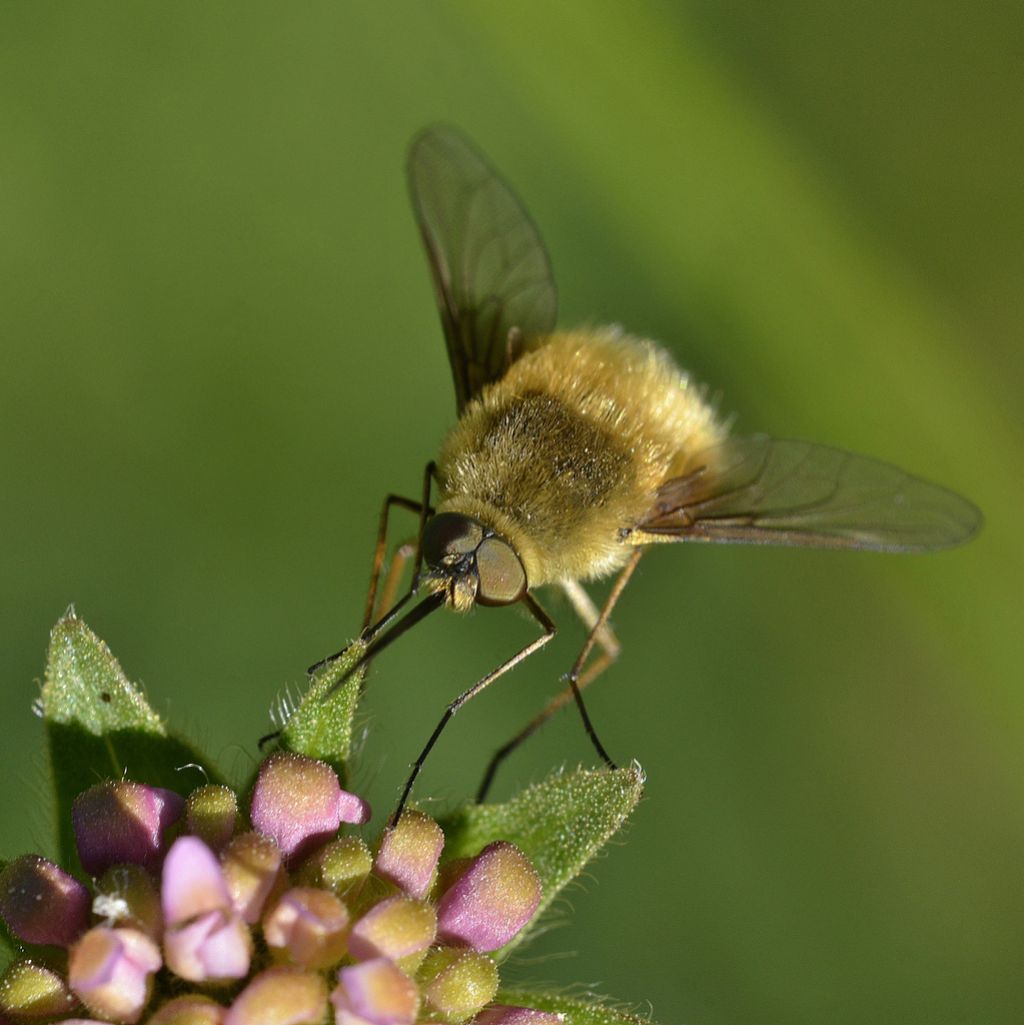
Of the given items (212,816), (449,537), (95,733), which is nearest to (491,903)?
(212,816)

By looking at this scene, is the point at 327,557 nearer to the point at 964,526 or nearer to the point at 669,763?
the point at 669,763

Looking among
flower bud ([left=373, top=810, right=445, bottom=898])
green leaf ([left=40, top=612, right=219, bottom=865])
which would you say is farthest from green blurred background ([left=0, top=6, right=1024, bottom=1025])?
flower bud ([left=373, top=810, right=445, bottom=898])

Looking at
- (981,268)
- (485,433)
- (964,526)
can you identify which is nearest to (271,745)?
(485,433)

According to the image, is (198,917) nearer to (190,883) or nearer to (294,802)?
(190,883)

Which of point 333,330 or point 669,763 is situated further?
point 333,330

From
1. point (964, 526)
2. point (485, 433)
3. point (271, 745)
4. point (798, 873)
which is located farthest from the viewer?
point (798, 873)
